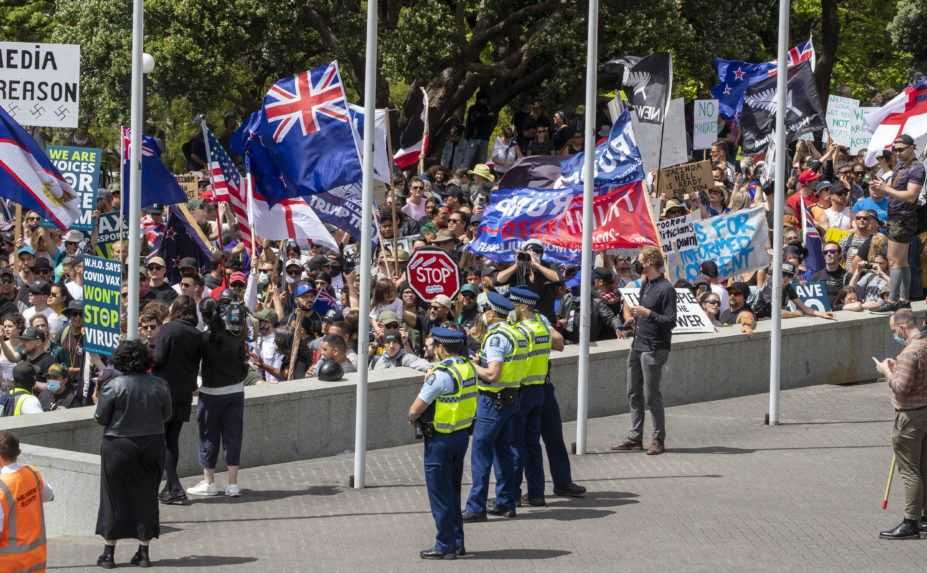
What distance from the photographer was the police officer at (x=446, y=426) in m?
12.3

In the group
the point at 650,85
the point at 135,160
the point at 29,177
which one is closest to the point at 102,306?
the point at 135,160

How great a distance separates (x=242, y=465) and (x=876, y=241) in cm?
848

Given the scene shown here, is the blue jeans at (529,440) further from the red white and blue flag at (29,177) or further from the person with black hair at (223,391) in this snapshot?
the red white and blue flag at (29,177)

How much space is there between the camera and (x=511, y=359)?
13289mm

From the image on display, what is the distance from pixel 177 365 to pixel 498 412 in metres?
2.49

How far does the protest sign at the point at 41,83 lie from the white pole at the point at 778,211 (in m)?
6.95

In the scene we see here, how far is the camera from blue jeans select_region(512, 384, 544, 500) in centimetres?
1366

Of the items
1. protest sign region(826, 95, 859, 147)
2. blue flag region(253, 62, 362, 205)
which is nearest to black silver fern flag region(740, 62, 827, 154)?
protest sign region(826, 95, 859, 147)

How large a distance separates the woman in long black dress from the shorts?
9.92m

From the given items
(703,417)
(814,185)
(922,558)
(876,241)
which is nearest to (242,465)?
(703,417)

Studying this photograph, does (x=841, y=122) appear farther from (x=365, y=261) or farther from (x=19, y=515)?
(x=19, y=515)

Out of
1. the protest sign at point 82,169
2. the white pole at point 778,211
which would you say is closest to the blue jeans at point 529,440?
the white pole at point 778,211

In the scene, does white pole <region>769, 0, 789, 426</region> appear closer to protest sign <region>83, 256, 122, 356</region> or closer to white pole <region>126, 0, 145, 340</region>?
white pole <region>126, 0, 145, 340</region>

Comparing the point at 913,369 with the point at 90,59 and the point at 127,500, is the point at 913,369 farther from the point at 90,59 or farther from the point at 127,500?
the point at 90,59
